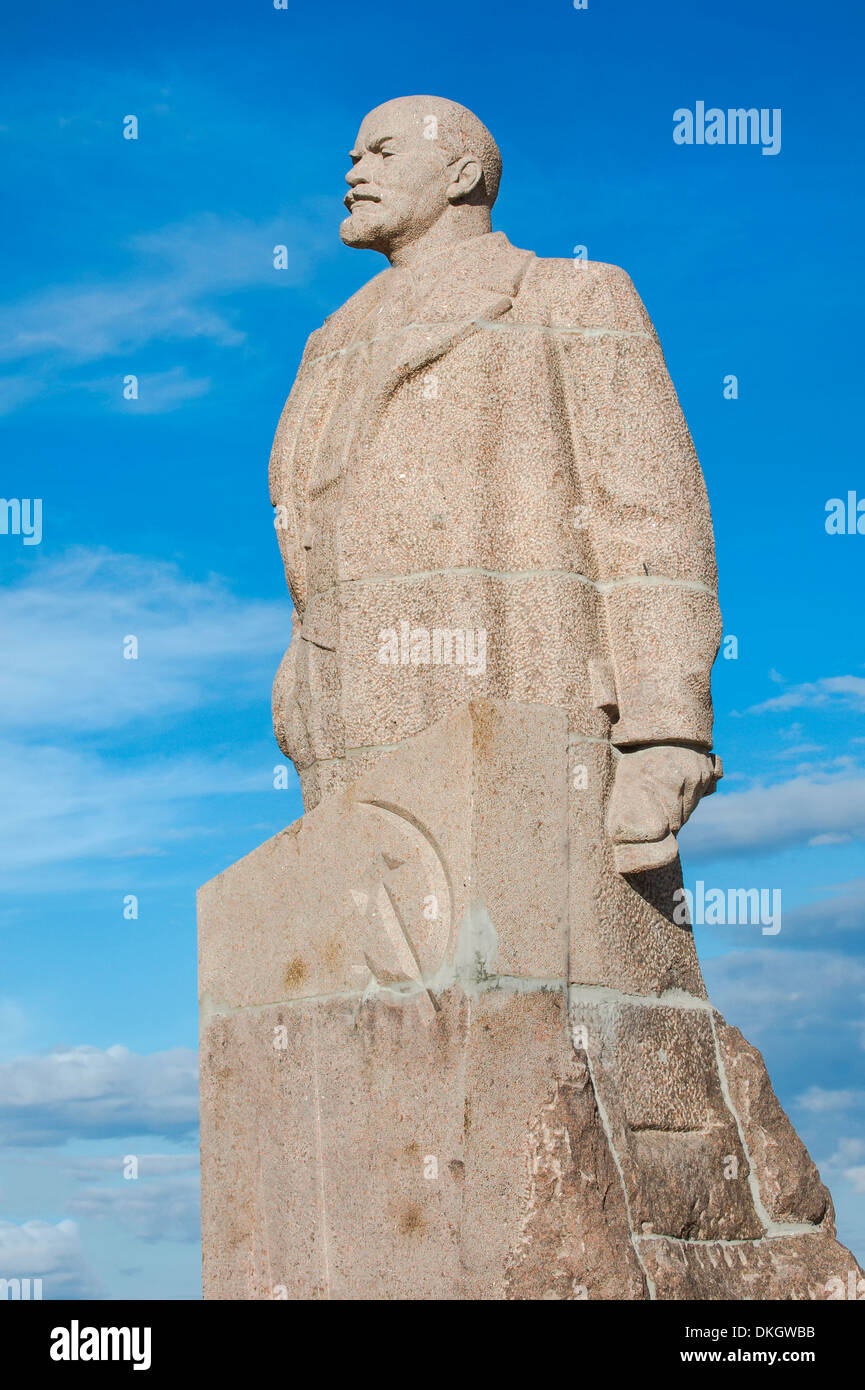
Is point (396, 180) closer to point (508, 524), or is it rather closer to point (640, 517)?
point (508, 524)

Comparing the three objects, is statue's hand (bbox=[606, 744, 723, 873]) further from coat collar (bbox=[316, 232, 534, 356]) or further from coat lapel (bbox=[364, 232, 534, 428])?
coat collar (bbox=[316, 232, 534, 356])

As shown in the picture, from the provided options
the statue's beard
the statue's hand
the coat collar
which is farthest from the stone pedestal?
the statue's beard

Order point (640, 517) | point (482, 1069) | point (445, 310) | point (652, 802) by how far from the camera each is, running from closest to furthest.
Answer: point (482, 1069), point (652, 802), point (640, 517), point (445, 310)

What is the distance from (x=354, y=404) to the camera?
7.55 m

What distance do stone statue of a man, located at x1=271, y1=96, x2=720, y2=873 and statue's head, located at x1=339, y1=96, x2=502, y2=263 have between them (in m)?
0.01

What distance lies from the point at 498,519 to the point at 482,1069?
2265mm

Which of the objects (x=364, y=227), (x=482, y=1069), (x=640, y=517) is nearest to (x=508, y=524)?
(x=640, y=517)

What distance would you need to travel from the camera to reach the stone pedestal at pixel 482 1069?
6.01 m

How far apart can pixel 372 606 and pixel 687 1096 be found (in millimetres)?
2291

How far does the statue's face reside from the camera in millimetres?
7711

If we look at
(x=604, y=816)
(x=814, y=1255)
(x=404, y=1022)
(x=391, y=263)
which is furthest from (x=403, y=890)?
(x=391, y=263)

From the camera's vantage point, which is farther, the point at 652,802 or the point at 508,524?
the point at 508,524

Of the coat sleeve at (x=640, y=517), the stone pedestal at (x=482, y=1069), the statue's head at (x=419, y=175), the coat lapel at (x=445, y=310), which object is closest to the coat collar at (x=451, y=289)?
the coat lapel at (x=445, y=310)

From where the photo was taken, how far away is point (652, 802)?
6.78 meters
